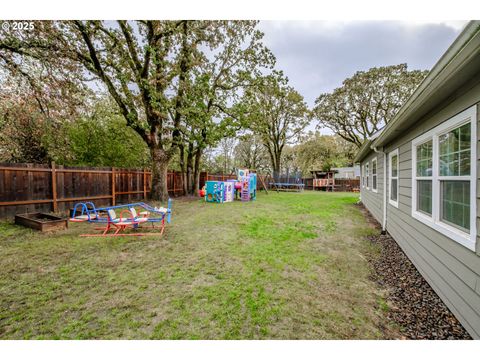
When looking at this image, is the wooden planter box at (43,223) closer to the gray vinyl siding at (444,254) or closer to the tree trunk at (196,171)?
the gray vinyl siding at (444,254)

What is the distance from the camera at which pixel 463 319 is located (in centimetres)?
194

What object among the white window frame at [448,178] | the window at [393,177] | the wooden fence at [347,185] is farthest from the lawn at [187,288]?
the wooden fence at [347,185]

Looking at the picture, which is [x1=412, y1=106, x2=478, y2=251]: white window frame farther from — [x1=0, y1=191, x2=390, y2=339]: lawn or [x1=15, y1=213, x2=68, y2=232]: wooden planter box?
[x1=15, y1=213, x2=68, y2=232]: wooden planter box

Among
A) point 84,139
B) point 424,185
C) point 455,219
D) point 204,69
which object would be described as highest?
point 204,69

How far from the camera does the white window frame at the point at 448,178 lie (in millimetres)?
1843

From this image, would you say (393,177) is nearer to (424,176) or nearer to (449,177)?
(424,176)

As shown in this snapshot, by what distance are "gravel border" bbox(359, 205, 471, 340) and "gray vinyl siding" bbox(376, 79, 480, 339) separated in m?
0.09

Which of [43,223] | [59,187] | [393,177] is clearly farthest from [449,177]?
[59,187]

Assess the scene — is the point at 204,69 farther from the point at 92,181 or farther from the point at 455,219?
the point at 455,219

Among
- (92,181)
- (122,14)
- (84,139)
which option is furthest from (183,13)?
(84,139)

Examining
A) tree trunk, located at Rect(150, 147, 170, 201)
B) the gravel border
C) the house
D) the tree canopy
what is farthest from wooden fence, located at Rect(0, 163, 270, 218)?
the tree canopy

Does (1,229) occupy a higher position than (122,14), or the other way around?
(122,14)

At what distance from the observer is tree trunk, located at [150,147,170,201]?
10031 mm

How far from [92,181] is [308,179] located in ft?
68.3
